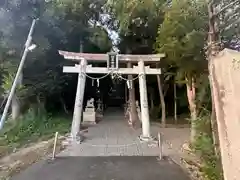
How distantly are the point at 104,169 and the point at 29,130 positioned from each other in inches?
185

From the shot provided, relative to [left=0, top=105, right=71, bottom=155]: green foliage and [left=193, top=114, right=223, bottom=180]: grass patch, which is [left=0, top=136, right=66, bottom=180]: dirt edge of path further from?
[left=193, top=114, right=223, bottom=180]: grass patch

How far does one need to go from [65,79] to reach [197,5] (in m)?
8.93

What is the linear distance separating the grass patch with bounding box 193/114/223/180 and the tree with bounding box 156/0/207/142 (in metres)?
1.01

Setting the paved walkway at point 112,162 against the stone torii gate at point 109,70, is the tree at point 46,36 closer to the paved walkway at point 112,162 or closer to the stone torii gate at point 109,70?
the stone torii gate at point 109,70

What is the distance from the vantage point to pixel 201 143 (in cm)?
522

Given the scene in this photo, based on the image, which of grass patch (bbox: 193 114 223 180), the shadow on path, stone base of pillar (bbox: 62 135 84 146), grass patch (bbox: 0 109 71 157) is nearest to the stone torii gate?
stone base of pillar (bbox: 62 135 84 146)

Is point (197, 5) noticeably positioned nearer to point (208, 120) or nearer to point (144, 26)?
point (208, 120)

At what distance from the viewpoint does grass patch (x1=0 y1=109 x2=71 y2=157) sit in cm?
873

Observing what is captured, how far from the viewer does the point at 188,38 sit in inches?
287

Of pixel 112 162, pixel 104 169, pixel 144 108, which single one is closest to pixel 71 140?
pixel 112 162

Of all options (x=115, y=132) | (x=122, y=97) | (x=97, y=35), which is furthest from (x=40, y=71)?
(x=122, y=97)

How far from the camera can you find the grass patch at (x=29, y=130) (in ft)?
28.7

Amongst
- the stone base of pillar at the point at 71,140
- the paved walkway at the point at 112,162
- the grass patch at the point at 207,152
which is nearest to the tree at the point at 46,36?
the stone base of pillar at the point at 71,140

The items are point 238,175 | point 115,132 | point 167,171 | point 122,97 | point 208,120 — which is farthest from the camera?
point 122,97
